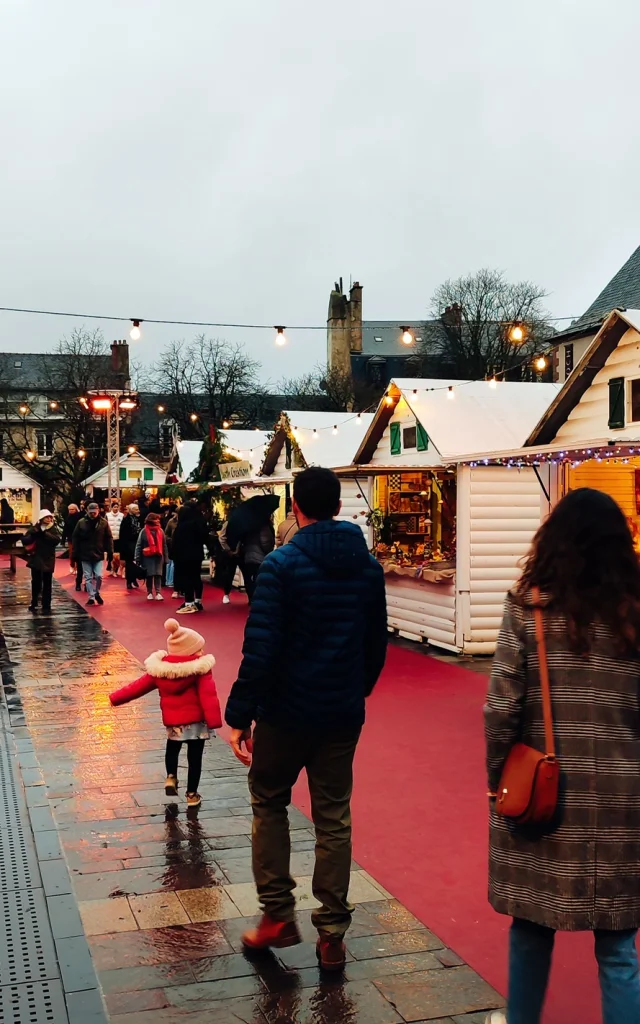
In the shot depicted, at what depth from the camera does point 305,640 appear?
12.4 feet

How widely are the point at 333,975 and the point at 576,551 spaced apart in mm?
2017

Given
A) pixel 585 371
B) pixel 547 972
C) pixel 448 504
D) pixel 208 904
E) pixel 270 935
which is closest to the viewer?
pixel 547 972

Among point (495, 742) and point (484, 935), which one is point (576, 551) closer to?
point (495, 742)

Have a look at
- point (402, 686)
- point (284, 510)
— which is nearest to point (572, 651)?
point (402, 686)

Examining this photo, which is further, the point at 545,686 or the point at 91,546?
the point at 91,546

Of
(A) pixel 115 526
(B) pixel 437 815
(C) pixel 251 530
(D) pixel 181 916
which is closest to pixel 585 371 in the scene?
(C) pixel 251 530

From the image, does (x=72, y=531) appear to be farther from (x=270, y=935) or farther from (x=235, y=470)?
(x=270, y=935)

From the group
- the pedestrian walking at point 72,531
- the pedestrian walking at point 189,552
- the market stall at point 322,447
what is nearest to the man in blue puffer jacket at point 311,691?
the market stall at point 322,447

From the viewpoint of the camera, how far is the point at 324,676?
377 centimetres

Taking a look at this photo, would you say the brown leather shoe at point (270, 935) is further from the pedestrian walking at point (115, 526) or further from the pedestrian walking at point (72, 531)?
the pedestrian walking at point (115, 526)

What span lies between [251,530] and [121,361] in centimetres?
5075

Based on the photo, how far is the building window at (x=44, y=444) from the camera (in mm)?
62656

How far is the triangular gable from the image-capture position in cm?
944

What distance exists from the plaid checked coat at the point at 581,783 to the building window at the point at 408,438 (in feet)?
36.5
